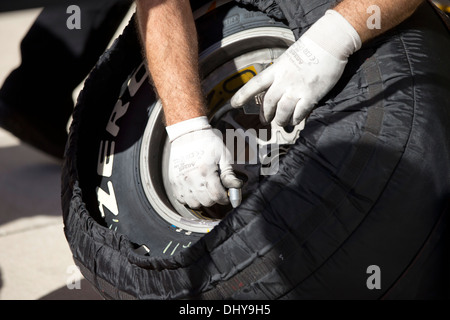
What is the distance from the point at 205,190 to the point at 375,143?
0.62 metres

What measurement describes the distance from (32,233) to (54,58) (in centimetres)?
123

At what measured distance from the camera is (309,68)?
161 centimetres

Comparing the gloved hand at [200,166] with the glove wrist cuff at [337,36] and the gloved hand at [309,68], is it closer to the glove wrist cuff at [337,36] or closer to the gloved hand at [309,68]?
the gloved hand at [309,68]

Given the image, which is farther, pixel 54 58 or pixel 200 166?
pixel 54 58

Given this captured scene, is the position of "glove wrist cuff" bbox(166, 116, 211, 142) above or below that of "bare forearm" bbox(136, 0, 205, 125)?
below

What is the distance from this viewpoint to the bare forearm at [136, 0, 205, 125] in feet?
6.23

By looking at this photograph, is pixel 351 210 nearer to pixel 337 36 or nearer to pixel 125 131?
pixel 337 36

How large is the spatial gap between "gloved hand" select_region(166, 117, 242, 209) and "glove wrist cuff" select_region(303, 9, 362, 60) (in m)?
0.49

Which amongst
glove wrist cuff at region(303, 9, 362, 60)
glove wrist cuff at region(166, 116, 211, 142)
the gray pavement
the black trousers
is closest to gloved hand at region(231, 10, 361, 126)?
glove wrist cuff at region(303, 9, 362, 60)

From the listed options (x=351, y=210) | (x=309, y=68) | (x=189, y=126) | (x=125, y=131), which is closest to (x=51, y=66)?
(x=125, y=131)

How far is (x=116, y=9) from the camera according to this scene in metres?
3.47

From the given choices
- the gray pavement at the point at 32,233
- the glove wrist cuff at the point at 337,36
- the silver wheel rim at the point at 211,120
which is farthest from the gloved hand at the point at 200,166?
the gray pavement at the point at 32,233

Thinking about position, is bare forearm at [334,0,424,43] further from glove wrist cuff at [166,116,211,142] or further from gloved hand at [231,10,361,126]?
glove wrist cuff at [166,116,211,142]

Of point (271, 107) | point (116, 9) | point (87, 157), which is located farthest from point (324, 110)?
point (116, 9)
